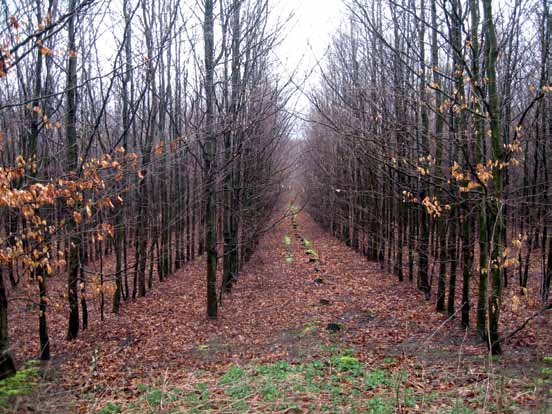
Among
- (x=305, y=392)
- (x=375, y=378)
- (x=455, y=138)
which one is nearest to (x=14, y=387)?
(x=305, y=392)

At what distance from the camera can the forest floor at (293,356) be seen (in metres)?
4.82

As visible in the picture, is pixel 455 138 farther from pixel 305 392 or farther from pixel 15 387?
pixel 15 387

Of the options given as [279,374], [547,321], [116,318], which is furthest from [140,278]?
[547,321]

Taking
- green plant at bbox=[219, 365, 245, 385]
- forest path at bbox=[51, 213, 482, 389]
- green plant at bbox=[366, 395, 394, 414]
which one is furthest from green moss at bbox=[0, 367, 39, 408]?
green plant at bbox=[366, 395, 394, 414]

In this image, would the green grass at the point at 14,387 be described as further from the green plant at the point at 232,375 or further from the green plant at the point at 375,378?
the green plant at the point at 375,378

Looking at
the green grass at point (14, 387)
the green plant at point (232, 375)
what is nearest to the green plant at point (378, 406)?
the green plant at point (232, 375)

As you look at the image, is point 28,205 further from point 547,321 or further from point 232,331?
point 547,321

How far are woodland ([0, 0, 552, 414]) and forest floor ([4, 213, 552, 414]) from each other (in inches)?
2.2

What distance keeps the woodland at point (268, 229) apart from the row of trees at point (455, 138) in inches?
3.7

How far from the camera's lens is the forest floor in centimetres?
482

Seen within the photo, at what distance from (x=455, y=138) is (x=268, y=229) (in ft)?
18.6

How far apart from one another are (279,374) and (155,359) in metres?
2.94

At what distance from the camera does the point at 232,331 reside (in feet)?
32.1

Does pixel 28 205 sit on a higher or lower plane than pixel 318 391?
higher
